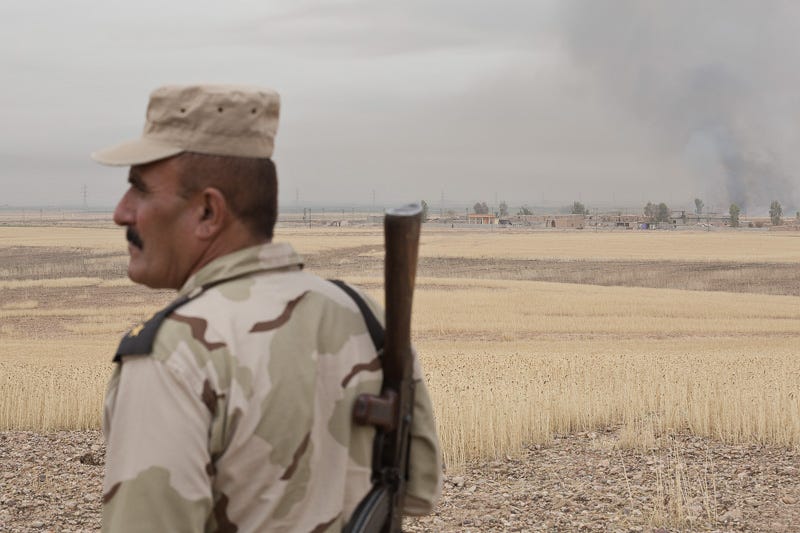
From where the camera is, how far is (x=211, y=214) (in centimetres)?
217

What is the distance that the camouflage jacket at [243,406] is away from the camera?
74.8 inches

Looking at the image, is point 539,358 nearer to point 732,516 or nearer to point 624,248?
point 732,516

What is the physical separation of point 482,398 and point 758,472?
4.02 metres

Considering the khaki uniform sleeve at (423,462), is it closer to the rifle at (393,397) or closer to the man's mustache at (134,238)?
the rifle at (393,397)

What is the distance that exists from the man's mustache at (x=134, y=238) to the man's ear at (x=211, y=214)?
0.15 m

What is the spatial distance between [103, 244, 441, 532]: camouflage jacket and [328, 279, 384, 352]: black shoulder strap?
0.15 ft

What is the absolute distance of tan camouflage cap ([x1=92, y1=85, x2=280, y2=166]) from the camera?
2133 millimetres

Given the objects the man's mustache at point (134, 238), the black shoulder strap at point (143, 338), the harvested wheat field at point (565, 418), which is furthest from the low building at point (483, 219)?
the black shoulder strap at point (143, 338)

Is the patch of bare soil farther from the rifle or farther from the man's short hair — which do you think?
the man's short hair

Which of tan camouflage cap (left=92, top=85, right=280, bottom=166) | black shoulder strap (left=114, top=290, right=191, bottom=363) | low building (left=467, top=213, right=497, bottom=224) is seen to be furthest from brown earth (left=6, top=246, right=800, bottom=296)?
low building (left=467, top=213, right=497, bottom=224)

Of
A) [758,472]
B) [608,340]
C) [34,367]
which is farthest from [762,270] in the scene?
[758,472]

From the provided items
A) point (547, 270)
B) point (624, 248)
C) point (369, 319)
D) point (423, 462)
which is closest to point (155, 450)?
point (369, 319)

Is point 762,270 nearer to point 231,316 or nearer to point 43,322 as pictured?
point 43,322

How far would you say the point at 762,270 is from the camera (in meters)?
69.7
